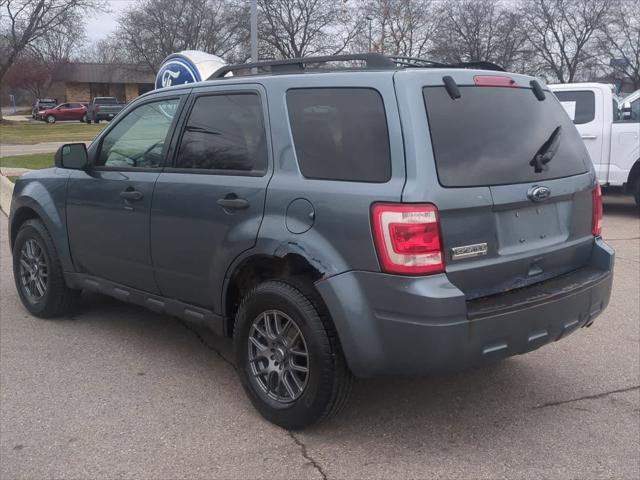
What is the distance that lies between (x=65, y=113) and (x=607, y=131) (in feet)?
164

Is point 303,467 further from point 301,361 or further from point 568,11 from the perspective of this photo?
point 568,11

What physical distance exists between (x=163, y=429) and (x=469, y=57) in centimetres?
4020

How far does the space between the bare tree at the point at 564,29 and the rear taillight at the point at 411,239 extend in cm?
4582

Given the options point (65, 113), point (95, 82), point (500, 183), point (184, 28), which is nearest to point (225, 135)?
point (500, 183)

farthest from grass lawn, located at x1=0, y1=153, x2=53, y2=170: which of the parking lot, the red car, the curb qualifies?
the red car

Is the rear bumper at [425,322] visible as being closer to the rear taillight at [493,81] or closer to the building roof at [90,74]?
the rear taillight at [493,81]

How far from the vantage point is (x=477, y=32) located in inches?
1594

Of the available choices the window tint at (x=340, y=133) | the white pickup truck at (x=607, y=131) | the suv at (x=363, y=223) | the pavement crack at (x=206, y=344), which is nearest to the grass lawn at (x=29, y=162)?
the white pickup truck at (x=607, y=131)

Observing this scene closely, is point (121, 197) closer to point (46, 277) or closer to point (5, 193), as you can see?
point (46, 277)

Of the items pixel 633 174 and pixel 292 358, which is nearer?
pixel 292 358

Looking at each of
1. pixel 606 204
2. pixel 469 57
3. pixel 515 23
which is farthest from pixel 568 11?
pixel 606 204

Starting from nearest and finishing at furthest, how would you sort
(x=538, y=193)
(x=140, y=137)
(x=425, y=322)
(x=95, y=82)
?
1. (x=425, y=322)
2. (x=538, y=193)
3. (x=140, y=137)
4. (x=95, y=82)

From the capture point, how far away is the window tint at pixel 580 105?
36.2ft

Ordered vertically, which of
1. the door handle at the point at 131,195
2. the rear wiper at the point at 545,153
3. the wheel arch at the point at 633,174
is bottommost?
the wheel arch at the point at 633,174
